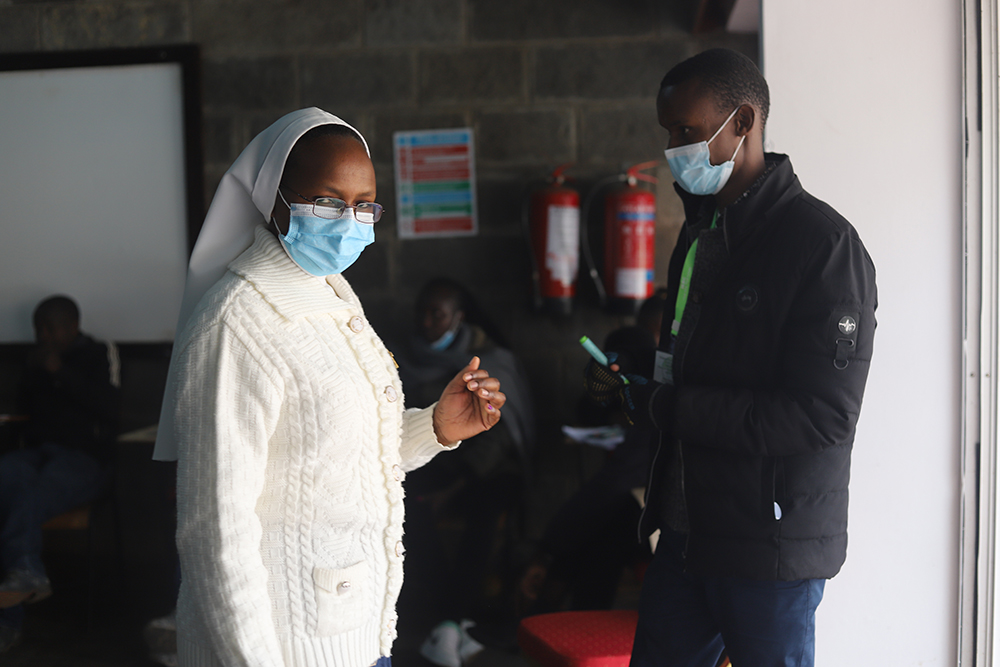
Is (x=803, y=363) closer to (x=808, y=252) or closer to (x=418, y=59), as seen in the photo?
(x=808, y=252)

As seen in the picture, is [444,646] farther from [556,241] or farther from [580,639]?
[556,241]

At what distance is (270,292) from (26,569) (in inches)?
103

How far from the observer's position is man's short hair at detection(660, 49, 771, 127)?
1356mm

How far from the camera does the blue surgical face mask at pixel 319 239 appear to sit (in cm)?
109

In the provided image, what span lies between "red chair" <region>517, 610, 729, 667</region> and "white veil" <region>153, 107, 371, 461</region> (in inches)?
41.0

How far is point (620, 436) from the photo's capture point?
298cm

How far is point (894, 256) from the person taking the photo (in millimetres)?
1832

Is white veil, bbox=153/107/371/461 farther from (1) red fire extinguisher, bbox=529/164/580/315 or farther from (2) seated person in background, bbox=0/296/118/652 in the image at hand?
(2) seated person in background, bbox=0/296/118/652

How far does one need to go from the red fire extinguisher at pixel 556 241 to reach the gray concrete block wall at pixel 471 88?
16cm

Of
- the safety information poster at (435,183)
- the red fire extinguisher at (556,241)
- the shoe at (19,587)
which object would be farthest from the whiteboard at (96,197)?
the red fire extinguisher at (556,241)

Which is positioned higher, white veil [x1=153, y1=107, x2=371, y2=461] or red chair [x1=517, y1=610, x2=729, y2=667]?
white veil [x1=153, y1=107, x2=371, y2=461]

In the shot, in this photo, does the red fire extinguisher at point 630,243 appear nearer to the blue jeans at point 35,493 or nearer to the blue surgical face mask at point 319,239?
the blue surgical face mask at point 319,239

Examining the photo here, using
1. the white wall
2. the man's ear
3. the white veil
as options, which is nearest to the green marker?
the man's ear

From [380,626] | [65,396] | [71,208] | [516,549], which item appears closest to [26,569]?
[65,396]
